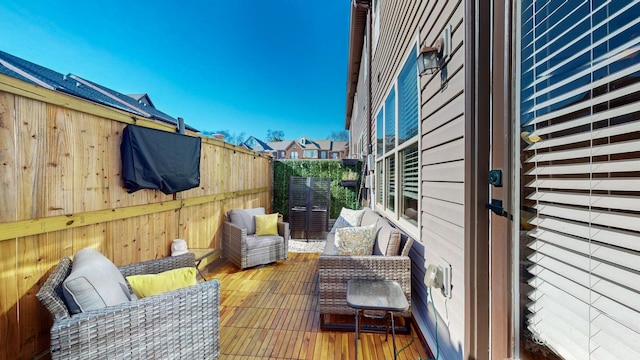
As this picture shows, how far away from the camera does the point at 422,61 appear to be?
6.24 feet

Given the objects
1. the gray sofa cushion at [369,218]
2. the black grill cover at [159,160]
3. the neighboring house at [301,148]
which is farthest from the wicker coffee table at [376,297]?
the neighboring house at [301,148]

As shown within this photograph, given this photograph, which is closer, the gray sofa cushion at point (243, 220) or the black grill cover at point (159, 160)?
the black grill cover at point (159, 160)

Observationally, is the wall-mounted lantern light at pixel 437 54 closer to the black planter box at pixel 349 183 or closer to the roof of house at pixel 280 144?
the black planter box at pixel 349 183

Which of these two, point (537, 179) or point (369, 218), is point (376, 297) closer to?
point (537, 179)

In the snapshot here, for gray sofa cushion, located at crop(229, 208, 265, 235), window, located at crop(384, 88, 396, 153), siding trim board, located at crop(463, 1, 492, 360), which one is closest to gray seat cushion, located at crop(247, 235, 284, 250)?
gray sofa cushion, located at crop(229, 208, 265, 235)

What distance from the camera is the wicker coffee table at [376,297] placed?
1670 mm

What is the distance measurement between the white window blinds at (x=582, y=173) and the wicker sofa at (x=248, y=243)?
3560 millimetres

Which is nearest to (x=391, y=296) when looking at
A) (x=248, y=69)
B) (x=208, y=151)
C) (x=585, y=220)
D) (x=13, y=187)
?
(x=585, y=220)

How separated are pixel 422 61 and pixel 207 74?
1777 cm

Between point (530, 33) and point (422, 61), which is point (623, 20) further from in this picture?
point (422, 61)

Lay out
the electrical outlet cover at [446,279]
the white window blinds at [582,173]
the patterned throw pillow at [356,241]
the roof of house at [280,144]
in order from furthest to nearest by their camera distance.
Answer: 1. the roof of house at [280,144]
2. the patterned throw pillow at [356,241]
3. the electrical outlet cover at [446,279]
4. the white window blinds at [582,173]

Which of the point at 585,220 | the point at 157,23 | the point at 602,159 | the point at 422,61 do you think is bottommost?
the point at 585,220

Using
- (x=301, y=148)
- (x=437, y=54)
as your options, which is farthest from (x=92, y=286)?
(x=301, y=148)

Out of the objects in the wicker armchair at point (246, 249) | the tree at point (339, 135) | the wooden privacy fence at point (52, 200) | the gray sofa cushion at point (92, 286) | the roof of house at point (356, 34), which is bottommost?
the wicker armchair at point (246, 249)
